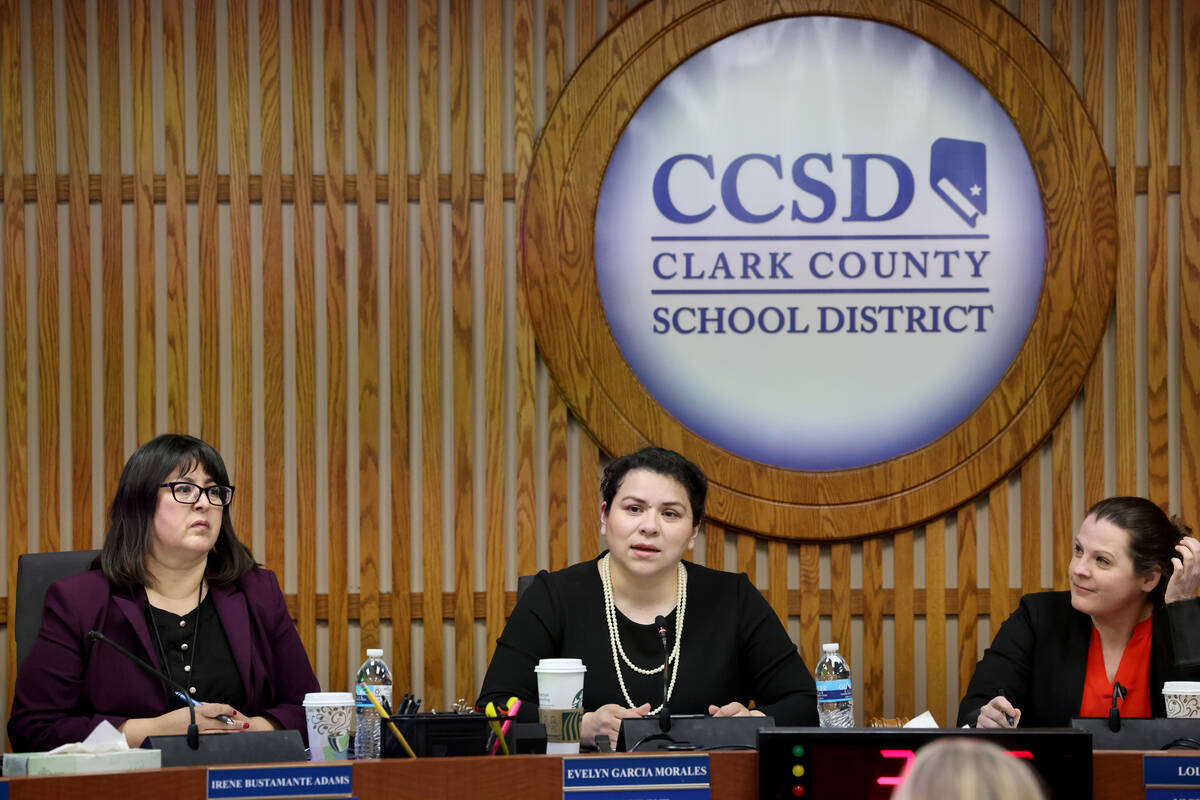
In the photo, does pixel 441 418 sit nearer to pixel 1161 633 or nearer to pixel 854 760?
pixel 1161 633

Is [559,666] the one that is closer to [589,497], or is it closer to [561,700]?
[561,700]

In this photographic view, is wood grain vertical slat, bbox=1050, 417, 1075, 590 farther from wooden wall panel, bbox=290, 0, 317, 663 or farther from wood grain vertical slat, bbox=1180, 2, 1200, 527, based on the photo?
wooden wall panel, bbox=290, 0, 317, 663

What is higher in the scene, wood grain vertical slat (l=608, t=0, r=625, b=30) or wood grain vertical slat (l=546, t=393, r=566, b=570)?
wood grain vertical slat (l=608, t=0, r=625, b=30)

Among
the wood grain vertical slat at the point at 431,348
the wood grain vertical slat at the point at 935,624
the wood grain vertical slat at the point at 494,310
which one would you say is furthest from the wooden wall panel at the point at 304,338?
the wood grain vertical slat at the point at 935,624

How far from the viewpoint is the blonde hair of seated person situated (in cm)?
105

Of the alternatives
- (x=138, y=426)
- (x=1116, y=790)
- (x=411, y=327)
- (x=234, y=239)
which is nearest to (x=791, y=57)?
(x=411, y=327)

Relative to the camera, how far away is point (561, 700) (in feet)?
8.41

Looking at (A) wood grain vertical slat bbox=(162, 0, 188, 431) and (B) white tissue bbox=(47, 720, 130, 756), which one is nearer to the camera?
(B) white tissue bbox=(47, 720, 130, 756)

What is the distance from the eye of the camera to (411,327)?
4.25 metres

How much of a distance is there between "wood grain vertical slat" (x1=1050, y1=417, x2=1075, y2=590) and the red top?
99 cm

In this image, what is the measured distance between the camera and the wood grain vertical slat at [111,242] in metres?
4.20

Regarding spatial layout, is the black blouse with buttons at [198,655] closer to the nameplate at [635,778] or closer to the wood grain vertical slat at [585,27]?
the nameplate at [635,778]

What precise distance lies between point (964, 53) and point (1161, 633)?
211 cm

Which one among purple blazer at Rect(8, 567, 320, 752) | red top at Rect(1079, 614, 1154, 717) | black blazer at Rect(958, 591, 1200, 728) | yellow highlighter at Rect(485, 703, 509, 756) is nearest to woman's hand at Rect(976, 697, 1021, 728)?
black blazer at Rect(958, 591, 1200, 728)
